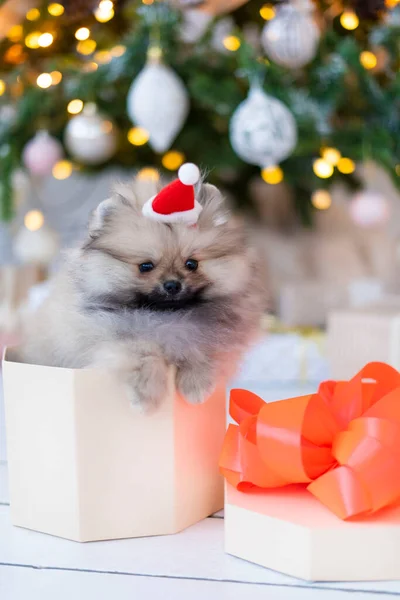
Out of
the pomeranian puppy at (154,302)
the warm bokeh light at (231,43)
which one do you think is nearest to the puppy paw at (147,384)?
the pomeranian puppy at (154,302)

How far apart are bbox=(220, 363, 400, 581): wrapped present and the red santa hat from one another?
9.8 inches

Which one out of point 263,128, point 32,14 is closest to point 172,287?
point 263,128

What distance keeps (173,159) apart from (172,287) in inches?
60.3

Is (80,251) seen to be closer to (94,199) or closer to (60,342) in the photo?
(60,342)

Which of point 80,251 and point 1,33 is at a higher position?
point 1,33

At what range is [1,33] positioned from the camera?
2.16 metres

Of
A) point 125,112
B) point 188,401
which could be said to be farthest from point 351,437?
point 125,112

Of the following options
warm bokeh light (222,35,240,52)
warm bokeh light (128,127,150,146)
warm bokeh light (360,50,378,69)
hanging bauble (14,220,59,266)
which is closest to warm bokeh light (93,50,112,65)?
warm bokeh light (128,127,150,146)

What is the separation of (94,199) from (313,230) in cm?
90

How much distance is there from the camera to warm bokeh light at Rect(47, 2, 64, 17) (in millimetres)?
2045

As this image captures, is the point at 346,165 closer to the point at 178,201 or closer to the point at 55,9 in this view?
the point at 55,9

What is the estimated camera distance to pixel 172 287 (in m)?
0.81

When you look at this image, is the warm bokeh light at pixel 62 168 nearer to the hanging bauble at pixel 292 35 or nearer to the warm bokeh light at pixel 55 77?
the warm bokeh light at pixel 55 77

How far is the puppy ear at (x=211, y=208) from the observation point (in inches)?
33.9
